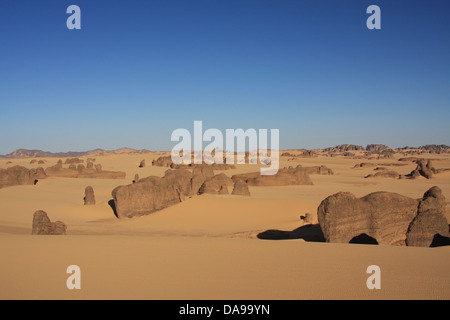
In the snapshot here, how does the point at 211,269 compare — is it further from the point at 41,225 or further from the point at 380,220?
the point at 41,225

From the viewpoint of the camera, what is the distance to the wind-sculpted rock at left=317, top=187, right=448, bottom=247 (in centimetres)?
926

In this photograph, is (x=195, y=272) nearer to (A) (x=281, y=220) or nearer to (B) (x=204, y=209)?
(A) (x=281, y=220)

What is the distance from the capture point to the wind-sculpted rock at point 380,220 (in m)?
9.26

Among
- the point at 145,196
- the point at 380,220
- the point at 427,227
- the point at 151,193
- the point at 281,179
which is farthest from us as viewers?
the point at 281,179

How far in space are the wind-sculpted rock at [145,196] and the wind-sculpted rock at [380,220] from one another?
10.7m

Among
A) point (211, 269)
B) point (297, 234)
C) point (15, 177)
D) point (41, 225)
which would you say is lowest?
point (297, 234)

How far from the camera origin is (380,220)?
941 cm

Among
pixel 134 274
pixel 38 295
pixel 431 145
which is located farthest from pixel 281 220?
pixel 431 145

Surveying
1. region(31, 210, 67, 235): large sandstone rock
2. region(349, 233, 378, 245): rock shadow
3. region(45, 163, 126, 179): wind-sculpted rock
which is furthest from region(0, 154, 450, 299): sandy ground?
region(45, 163, 126, 179): wind-sculpted rock

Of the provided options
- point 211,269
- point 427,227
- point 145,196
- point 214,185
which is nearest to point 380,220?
point 427,227

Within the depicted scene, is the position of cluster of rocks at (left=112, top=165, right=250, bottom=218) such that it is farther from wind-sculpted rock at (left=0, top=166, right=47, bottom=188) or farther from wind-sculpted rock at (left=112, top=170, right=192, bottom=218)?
wind-sculpted rock at (left=0, top=166, right=47, bottom=188)

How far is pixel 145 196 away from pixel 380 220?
11794 millimetres

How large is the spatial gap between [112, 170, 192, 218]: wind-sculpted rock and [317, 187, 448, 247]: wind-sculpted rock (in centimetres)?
1071
